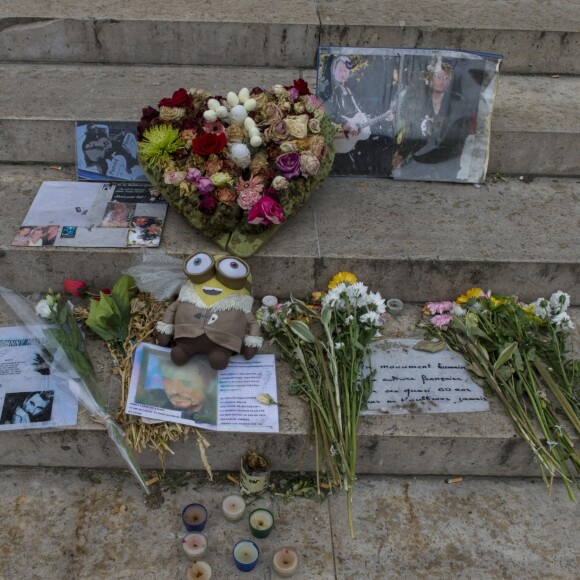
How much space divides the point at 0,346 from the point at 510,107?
3.27 m

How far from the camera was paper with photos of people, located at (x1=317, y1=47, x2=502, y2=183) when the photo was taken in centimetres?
294

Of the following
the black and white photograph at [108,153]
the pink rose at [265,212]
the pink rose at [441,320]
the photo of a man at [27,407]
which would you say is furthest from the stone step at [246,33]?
the photo of a man at [27,407]

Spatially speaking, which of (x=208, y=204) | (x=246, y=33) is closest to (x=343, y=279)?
(x=208, y=204)

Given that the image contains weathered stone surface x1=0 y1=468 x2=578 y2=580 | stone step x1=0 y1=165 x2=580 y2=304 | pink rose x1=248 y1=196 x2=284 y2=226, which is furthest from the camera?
stone step x1=0 y1=165 x2=580 y2=304

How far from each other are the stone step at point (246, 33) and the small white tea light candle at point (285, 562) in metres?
Answer: 3.14

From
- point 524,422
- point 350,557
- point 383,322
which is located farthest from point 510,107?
point 350,557

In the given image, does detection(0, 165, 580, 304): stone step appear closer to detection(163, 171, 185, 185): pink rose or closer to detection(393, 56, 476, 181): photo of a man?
detection(393, 56, 476, 181): photo of a man

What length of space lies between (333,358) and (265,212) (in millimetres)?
722

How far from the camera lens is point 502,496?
236 cm

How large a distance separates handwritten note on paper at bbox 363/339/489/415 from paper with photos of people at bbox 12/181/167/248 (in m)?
1.27

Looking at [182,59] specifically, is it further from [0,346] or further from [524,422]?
[524,422]

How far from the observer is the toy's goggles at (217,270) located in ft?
7.55

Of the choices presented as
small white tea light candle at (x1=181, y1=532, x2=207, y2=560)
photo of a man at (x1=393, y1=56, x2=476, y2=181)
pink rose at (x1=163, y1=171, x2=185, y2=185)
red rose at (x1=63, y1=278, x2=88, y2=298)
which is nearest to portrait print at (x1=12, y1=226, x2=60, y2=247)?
red rose at (x1=63, y1=278, x2=88, y2=298)

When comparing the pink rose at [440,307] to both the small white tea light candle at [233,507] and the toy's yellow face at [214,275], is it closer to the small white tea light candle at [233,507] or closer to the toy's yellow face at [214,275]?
the toy's yellow face at [214,275]
